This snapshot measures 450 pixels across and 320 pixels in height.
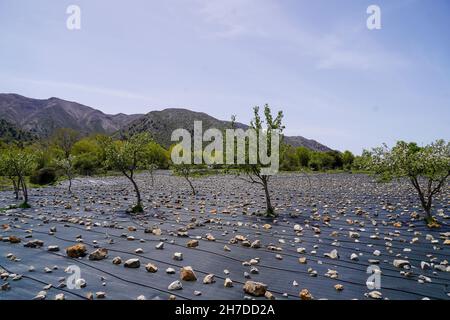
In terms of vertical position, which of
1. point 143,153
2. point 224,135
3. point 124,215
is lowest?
point 124,215

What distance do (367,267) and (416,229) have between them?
23.2ft

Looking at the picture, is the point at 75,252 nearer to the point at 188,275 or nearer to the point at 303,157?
the point at 188,275

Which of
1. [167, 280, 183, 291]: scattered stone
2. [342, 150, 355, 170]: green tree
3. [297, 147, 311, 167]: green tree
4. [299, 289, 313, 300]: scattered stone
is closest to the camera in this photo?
[299, 289, 313, 300]: scattered stone

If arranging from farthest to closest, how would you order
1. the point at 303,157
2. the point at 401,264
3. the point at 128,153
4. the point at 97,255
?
the point at 303,157 < the point at 128,153 < the point at 97,255 < the point at 401,264

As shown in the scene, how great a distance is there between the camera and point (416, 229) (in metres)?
15.5

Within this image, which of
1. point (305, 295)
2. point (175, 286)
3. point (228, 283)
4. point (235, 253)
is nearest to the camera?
point (305, 295)

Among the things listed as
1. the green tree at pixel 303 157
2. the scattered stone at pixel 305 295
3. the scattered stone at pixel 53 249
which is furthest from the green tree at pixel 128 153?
the green tree at pixel 303 157

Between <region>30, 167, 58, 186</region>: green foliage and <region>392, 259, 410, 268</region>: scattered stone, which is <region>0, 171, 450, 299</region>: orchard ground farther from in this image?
<region>30, 167, 58, 186</region>: green foliage

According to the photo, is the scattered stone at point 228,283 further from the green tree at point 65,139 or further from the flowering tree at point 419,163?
the green tree at point 65,139

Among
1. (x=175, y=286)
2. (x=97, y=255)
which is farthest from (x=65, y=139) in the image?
(x=175, y=286)

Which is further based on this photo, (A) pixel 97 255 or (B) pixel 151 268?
(A) pixel 97 255

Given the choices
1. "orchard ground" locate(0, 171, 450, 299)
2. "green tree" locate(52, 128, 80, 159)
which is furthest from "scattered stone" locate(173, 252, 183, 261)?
"green tree" locate(52, 128, 80, 159)
